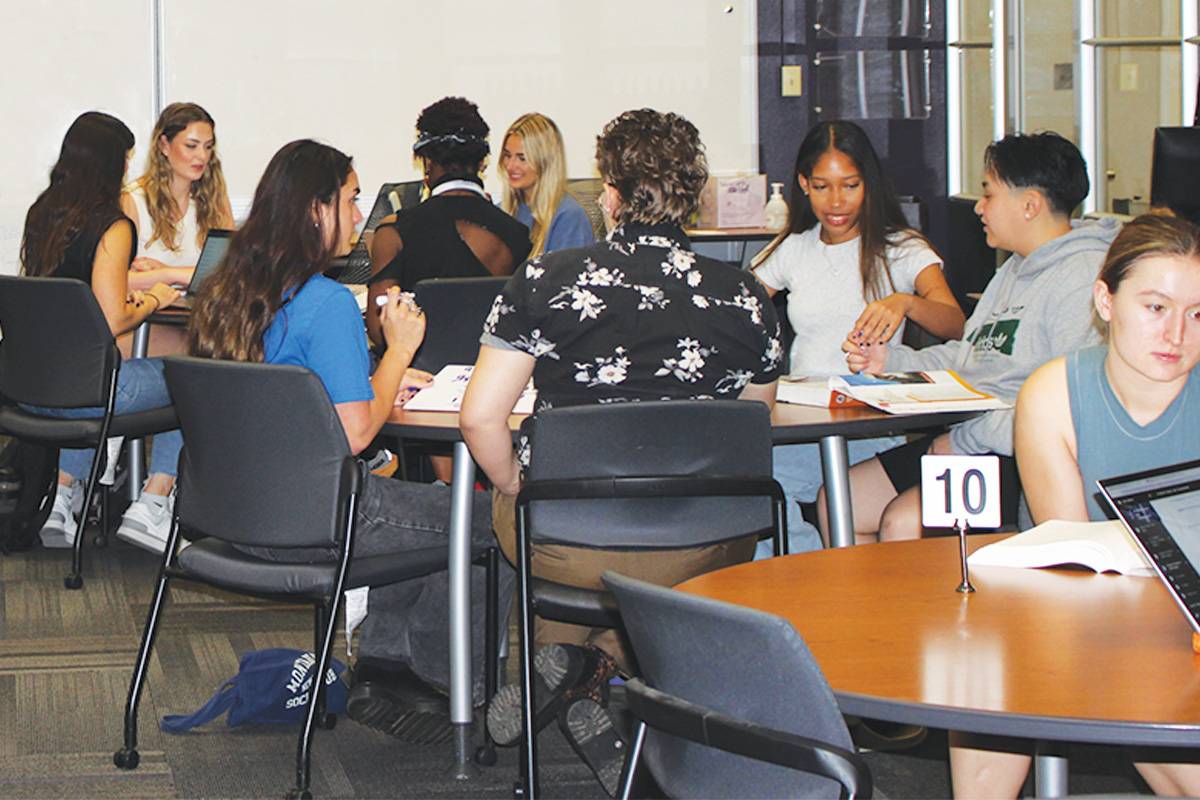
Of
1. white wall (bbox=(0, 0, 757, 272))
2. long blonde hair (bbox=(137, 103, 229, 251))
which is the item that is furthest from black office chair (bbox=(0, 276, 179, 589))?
white wall (bbox=(0, 0, 757, 272))

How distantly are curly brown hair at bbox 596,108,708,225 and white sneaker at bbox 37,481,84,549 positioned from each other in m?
2.80

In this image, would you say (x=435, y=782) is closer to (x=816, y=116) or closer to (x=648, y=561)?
(x=648, y=561)

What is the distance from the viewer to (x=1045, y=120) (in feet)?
21.6

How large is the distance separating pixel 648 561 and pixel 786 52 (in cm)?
532

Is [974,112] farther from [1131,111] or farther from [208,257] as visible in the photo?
[208,257]

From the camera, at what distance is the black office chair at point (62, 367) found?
4449 mm

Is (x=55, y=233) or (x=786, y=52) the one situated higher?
(x=786, y=52)

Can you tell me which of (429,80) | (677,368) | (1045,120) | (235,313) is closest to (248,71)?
(429,80)

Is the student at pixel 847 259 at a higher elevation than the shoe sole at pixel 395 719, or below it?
higher

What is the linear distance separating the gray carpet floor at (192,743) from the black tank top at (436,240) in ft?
3.17

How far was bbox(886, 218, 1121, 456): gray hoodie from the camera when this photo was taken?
3318 millimetres

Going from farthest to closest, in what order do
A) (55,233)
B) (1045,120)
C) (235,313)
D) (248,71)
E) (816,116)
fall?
(816,116) < (248,71) < (1045,120) < (55,233) < (235,313)

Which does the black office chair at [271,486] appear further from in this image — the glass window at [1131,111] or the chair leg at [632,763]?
the glass window at [1131,111]

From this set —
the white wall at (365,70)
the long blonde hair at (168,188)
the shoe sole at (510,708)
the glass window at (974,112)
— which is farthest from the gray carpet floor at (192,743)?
the glass window at (974,112)
